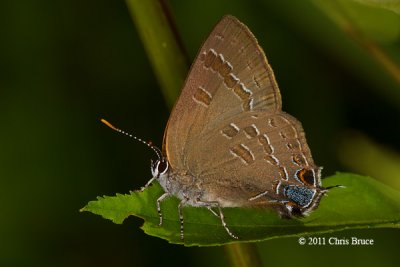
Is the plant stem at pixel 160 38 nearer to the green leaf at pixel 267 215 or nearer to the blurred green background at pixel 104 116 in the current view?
the green leaf at pixel 267 215

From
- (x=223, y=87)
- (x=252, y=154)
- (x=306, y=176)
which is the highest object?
(x=223, y=87)

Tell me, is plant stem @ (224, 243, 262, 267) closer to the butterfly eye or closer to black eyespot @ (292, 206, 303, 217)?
black eyespot @ (292, 206, 303, 217)

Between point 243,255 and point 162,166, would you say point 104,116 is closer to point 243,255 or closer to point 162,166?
point 162,166

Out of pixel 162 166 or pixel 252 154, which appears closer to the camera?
pixel 252 154

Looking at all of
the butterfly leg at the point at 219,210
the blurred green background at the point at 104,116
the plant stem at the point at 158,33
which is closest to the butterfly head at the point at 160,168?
the butterfly leg at the point at 219,210

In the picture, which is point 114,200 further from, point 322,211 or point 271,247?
point 271,247

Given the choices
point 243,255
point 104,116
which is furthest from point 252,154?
point 104,116

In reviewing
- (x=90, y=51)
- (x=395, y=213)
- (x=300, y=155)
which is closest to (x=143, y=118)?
(x=90, y=51)
